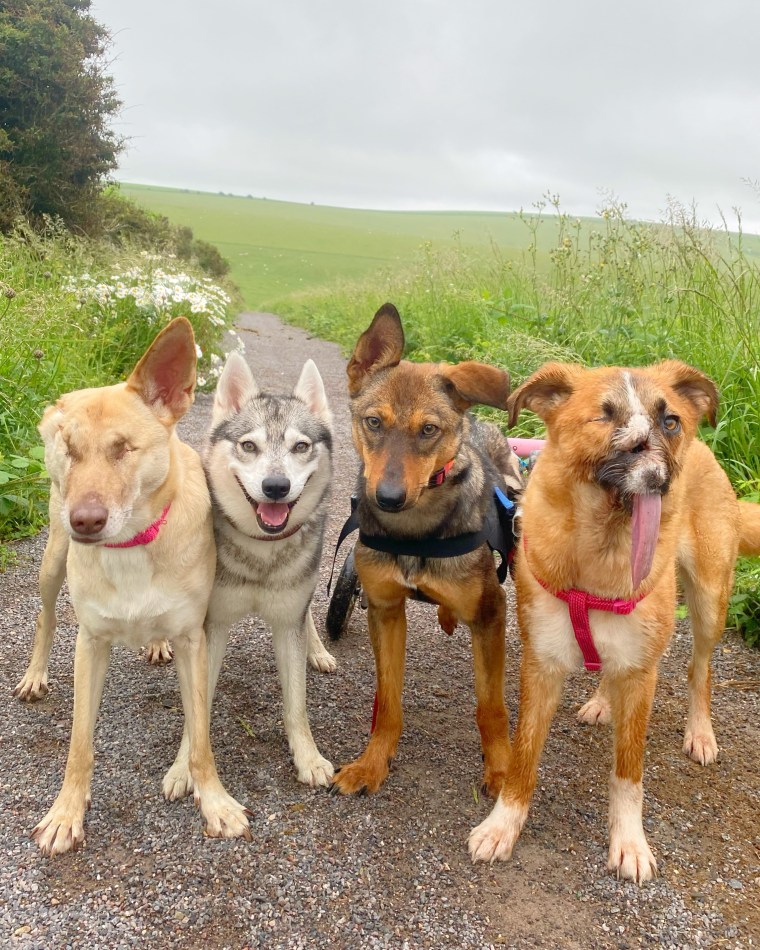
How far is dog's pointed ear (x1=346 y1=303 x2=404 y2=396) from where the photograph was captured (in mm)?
3562

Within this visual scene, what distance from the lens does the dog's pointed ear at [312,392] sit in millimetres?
3727

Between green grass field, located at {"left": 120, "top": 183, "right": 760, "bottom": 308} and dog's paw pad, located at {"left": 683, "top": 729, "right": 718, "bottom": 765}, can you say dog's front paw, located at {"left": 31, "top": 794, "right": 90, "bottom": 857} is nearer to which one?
dog's paw pad, located at {"left": 683, "top": 729, "right": 718, "bottom": 765}

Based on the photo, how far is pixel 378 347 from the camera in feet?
12.0

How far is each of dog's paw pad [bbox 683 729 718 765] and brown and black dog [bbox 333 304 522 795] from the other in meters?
0.96

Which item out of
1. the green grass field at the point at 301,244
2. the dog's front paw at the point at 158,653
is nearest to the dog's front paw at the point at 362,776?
the dog's front paw at the point at 158,653

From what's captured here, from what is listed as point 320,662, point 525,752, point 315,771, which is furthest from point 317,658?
point 525,752

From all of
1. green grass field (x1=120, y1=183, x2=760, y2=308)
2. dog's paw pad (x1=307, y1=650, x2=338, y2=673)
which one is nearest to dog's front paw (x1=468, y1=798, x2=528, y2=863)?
dog's paw pad (x1=307, y1=650, x2=338, y2=673)

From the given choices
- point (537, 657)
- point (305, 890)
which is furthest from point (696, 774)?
point (305, 890)

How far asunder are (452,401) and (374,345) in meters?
0.51

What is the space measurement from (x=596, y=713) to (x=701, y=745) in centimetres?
52

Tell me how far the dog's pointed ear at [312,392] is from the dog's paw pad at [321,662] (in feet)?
4.79

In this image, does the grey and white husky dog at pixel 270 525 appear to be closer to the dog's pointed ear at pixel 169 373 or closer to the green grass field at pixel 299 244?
the dog's pointed ear at pixel 169 373

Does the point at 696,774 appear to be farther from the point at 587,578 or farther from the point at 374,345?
the point at 374,345

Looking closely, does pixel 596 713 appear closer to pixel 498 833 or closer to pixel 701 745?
pixel 701 745
